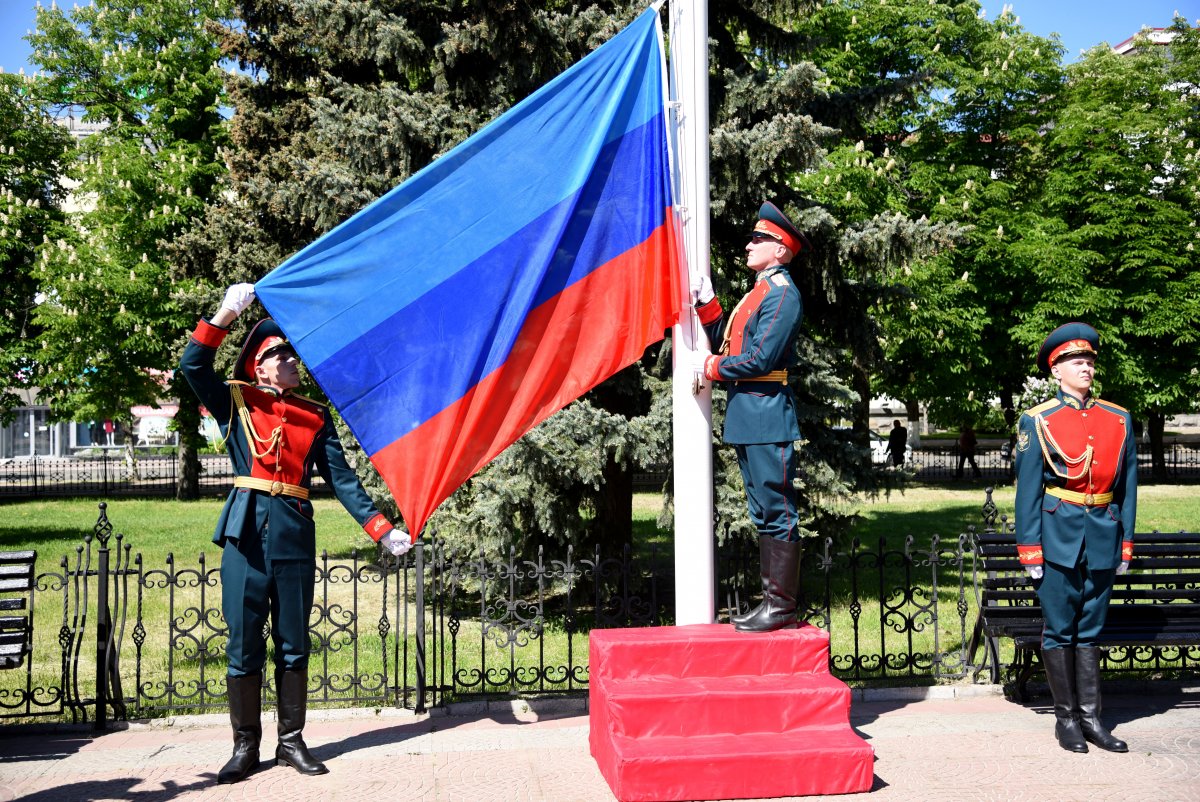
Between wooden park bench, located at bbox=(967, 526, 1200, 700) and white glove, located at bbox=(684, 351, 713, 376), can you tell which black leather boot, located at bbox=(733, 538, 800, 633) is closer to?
white glove, located at bbox=(684, 351, 713, 376)

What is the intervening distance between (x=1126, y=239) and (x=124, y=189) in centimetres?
2633

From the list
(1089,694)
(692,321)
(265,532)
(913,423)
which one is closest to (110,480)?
(913,423)

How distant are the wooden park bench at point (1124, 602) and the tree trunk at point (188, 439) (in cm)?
2414

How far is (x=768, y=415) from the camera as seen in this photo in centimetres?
618

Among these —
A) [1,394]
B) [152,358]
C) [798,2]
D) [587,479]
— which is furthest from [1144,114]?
[1,394]

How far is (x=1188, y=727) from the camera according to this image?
6.93 metres

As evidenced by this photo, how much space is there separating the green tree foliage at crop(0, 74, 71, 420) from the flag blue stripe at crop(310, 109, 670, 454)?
71.9 ft

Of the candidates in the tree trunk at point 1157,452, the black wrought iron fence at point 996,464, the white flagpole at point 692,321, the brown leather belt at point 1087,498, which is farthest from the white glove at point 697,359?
the tree trunk at point 1157,452

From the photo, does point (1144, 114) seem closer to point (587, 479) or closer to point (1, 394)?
point (587, 479)

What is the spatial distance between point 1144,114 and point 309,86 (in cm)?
2285

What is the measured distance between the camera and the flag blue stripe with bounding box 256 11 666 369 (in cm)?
599

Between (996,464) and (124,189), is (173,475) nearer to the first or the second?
(124,189)

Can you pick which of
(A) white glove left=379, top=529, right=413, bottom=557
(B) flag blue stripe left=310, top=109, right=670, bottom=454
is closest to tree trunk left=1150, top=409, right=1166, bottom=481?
(B) flag blue stripe left=310, top=109, right=670, bottom=454

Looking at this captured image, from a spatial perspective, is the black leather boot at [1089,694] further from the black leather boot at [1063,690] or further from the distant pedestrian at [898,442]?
the distant pedestrian at [898,442]
